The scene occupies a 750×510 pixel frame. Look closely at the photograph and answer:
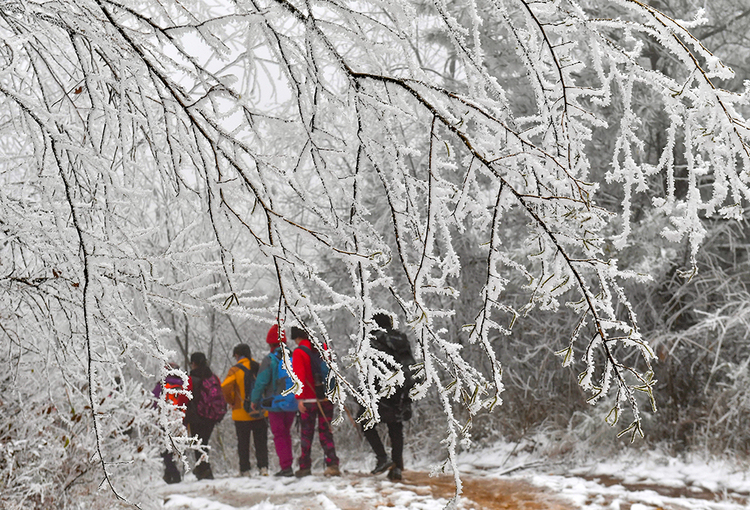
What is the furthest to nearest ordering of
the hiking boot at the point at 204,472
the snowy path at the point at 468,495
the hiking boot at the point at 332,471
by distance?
the hiking boot at the point at 204,472 → the hiking boot at the point at 332,471 → the snowy path at the point at 468,495

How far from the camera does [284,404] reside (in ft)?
21.0

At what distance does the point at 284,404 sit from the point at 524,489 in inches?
97.7

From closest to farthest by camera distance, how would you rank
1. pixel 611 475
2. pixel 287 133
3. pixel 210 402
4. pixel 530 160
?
pixel 530 160 → pixel 287 133 → pixel 611 475 → pixel 210 402

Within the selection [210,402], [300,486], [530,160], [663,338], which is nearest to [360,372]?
[530,160]

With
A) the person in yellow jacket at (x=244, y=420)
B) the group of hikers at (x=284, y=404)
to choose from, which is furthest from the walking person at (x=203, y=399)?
the person in yellow jacket at (x=244, y=420)

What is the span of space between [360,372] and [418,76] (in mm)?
858

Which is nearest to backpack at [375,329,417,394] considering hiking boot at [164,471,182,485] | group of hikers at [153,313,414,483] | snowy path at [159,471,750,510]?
group of hikers at [153,313,414,483]

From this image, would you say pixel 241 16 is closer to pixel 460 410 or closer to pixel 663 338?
pixel 663 338

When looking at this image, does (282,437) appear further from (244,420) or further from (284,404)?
(244,420)

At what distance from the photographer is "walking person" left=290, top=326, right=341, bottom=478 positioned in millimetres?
5984

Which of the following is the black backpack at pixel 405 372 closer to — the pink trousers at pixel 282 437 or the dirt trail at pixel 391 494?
the dirt trail at pixel 391 494

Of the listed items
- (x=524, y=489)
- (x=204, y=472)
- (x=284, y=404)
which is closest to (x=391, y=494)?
(x=524, y=489)

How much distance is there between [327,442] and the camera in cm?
643

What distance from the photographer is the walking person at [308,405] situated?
598cm
